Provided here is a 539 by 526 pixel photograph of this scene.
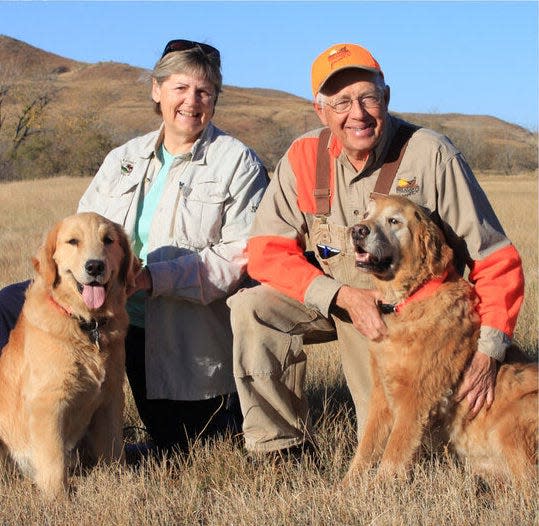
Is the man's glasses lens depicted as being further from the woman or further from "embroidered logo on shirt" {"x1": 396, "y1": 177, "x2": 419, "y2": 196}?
the woman

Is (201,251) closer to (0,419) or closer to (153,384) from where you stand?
(153,384)

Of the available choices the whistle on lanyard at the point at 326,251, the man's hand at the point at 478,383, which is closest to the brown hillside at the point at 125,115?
the whistle on lanyard at the point at 326,251

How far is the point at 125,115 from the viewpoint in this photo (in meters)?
76.5

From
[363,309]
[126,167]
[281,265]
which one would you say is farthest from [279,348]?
[126,167]

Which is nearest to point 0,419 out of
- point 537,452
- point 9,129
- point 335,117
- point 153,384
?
point 153,384

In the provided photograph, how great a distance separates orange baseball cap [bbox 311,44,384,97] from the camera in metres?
4.18

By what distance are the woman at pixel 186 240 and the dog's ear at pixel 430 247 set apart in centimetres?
124

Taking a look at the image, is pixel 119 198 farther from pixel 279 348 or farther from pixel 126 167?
pixel 279 348

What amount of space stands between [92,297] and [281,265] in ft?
3.33

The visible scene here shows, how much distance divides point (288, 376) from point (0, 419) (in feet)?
4.96

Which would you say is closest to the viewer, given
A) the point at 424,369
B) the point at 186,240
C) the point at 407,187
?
the point at 424,369

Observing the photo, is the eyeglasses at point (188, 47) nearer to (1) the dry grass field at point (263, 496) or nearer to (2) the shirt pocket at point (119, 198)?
(2) the shirt pocket at point (119, 198)

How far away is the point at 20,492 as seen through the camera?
382 cm

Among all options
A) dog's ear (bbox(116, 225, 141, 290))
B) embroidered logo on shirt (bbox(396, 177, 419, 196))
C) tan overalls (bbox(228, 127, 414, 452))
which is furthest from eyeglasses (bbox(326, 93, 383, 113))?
dog's ear (bbox(116, 225, 141, 290))
